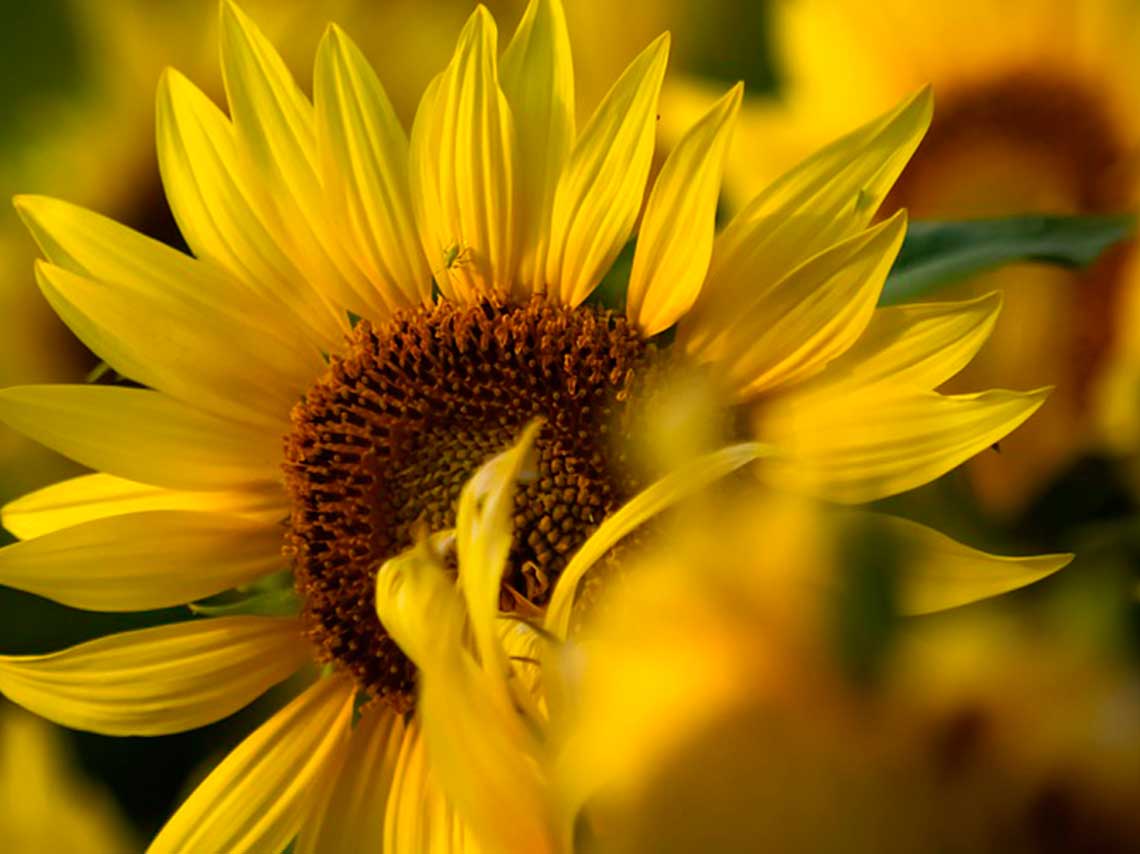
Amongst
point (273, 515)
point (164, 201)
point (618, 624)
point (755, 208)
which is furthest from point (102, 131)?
point (618, 624)

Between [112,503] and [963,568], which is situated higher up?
[112,503]

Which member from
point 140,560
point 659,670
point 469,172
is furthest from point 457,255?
point 659,670

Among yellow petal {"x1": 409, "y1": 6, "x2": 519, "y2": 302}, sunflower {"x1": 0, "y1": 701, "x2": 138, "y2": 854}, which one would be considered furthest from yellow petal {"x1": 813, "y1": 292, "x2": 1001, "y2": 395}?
sunflower {"x1": 0, "y1": 701, "x2": 138, "y2": 854}

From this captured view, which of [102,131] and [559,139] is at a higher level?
[102,131]

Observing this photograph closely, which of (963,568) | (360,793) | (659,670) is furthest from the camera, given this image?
(360,793)

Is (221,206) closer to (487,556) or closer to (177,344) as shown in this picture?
(177,344)

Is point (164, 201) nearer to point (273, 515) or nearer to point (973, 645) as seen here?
point (273, 515)
